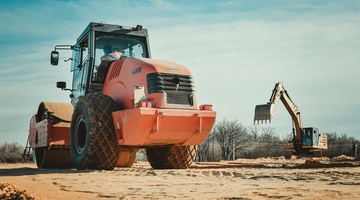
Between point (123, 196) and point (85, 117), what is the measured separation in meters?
4.61

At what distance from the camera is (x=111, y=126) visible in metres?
9.30

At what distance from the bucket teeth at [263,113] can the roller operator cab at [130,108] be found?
1252 cm

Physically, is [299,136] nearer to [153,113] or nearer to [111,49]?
[111,49]

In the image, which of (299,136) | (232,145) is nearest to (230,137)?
(232,145)

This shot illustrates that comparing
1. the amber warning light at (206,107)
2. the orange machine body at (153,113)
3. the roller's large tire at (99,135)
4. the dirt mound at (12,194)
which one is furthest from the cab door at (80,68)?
the dirt mound at (12,194)

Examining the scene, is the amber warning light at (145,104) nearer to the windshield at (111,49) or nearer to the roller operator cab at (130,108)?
the roller operator cab at (130,108)

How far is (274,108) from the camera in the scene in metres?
23.6

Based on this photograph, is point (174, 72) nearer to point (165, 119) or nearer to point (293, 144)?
point (165, 119)

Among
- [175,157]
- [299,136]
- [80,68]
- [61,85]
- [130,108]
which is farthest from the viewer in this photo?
[299,136]

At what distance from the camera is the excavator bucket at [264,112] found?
74.9ft

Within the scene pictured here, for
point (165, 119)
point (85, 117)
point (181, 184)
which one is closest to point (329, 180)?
point (181, 184)

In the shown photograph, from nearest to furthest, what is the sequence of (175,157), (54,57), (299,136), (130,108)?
1. (130,108)
2. (175,157)
3. (54,57)
4. (299,136)

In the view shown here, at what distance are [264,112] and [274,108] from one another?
935 mm

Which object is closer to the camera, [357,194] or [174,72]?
[357,194]
